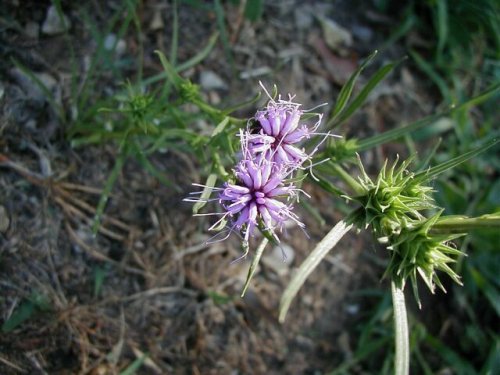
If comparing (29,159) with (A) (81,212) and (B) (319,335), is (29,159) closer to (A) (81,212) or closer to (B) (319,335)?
(A) (81,212)

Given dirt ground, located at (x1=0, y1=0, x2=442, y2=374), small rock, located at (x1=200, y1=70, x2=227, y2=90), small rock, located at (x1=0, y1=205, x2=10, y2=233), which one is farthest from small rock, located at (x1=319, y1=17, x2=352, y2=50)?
small rock, located at (x1=0, y1=205, x2=10, y2=233)

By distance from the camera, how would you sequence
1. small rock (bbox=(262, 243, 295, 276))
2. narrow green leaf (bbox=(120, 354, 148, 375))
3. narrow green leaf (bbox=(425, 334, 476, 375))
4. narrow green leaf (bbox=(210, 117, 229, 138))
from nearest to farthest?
narrow green leaf (bbox=(210, 117, 229, 138)), narrow green leaf (bbox=(120, 354, 148, 375)), small rock (bbox=(262, 243, 295, 276)), narrow green leaf (bbox=(425, 334, 476, 375))

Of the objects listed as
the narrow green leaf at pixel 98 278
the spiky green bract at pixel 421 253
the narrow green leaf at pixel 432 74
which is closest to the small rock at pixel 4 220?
the narrow green leaf at pixel 98 278

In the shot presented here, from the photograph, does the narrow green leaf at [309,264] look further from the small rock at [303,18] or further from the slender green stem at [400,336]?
the small rock at [303,18]

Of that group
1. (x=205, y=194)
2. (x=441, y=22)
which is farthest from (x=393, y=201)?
(x=441, y=22)

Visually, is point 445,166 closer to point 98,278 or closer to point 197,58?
point 197,58

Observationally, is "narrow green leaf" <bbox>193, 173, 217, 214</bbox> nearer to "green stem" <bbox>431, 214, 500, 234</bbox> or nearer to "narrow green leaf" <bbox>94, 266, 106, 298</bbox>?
"green stem" <bbox>431, 214, 500, 234</bbox>

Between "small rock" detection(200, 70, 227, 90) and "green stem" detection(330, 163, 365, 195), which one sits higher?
"green stem" detection(330, 163, 365, 195)
